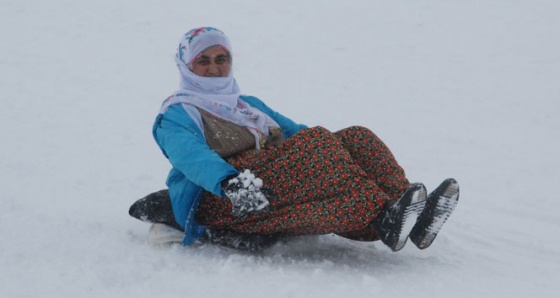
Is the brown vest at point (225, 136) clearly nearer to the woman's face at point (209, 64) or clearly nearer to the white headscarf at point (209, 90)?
the white headscarf at point (209, 90)

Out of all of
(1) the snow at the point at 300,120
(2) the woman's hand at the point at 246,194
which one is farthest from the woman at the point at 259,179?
(1) the snow at the point at 300,120

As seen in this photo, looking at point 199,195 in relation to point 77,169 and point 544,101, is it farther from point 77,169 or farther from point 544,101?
point 544,101

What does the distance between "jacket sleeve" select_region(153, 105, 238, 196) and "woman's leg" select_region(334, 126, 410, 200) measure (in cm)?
61

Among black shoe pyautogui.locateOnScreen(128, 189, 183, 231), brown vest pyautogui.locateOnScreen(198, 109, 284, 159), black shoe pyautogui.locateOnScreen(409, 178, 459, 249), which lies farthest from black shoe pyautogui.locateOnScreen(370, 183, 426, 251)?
black shoe pyautogui.locateOnScreen(128, 189, 183, 231)

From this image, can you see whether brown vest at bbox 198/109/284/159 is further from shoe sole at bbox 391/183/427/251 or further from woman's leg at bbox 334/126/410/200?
shoe sole at bbox 391/183/427/251

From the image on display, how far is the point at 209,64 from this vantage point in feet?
12.5

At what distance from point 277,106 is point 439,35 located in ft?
9.91

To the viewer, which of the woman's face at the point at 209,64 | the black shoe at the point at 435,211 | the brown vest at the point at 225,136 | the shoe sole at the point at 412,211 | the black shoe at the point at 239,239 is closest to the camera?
the shoe sole at the point at 412,211

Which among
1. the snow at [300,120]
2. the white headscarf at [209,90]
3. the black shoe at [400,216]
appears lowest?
the snow at [300,120]

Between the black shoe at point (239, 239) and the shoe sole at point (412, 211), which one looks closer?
the shoe sole at point (412, 211)

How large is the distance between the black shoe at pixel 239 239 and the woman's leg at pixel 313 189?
0.13 ft

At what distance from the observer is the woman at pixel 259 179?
10.4 feet

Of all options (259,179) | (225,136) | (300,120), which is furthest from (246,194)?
(300,120)

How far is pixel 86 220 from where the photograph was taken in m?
3.98
